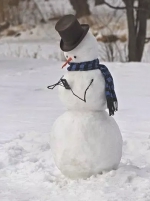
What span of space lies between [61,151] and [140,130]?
1731 millimetres

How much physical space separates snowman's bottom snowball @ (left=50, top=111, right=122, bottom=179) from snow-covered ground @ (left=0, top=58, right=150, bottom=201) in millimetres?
82

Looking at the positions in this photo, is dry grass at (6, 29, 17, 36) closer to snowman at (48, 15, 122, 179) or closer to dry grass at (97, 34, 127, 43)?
dry grass at (97, 34, 127, 43)

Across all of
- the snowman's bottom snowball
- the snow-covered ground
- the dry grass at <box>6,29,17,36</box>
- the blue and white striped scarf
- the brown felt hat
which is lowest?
the dry grass at <box>6,29,17,36</box>

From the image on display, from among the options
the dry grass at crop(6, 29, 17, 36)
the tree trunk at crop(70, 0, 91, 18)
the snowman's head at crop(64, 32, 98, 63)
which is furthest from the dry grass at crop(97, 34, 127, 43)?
the snowman's head at crop(64, 32, 98, 63)

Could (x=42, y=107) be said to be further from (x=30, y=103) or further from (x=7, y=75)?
(x=7, y=75)

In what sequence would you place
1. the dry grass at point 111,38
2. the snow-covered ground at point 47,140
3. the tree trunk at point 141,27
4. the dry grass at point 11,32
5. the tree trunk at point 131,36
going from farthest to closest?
the dry grass at point 11,32 < the dry grass at point 111,38 < the tree trunk at point 141,27 < the tree trunk at point 131,36 < the snow-covered ground at point 47,140

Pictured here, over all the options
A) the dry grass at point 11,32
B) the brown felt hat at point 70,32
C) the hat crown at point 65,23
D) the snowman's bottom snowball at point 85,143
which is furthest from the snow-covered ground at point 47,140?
the dry grass at point 11,32

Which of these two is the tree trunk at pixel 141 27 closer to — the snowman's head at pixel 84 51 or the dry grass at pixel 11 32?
the snowman's head at pixel 84 51

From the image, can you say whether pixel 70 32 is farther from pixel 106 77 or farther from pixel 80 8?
pixel 80 8

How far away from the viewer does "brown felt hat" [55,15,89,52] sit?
3.47 metres

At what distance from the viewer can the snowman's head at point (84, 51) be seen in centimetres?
352

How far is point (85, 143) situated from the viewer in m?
3.52

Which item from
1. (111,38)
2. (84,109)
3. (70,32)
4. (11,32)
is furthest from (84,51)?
(11,32)

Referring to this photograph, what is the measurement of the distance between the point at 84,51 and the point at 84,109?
371 mm
